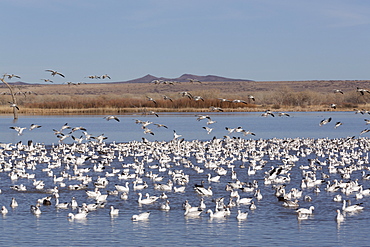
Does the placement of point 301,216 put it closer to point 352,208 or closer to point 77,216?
point 352,208

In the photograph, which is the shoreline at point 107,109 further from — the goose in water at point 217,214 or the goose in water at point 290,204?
the goose in water at point 217,214

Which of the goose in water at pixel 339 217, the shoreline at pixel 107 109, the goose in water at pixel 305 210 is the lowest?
the goose in water at pixel 339 217

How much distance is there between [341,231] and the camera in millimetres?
15453

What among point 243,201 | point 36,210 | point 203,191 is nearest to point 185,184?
point 203,191

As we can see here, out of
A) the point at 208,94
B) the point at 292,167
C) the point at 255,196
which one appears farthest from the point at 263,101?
the point at 255,196

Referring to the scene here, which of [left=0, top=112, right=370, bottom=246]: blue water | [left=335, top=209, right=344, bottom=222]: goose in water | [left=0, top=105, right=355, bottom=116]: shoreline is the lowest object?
[left=0, top=112, right=370, bottom=246]: blue water

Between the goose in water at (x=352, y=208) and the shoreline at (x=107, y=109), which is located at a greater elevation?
the shoreline at (x=107, y=109)

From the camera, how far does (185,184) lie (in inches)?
912

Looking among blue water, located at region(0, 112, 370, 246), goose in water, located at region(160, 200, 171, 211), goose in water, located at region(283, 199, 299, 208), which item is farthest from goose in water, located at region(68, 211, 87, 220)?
goose in water, located at region(283, 199, 299, 208)

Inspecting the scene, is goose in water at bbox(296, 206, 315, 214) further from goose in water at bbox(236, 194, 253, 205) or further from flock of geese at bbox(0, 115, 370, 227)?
goose in water at bbox(236, 194, 253, 205)

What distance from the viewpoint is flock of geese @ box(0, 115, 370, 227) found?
18341 millimetres

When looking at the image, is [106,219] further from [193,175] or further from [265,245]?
[193,175]

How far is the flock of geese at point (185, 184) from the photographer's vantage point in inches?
722

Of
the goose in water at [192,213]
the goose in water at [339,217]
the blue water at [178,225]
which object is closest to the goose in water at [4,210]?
the blue water at [178,225]
